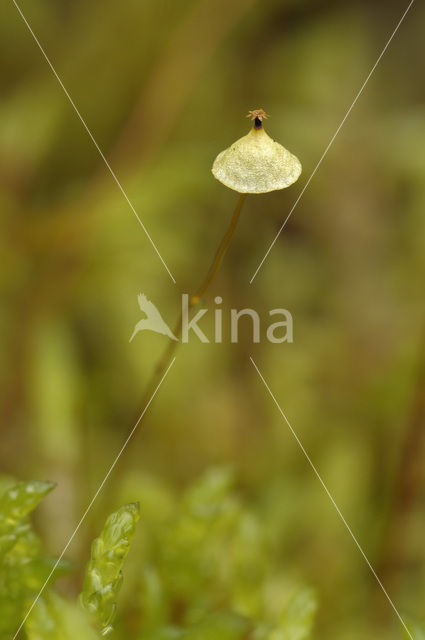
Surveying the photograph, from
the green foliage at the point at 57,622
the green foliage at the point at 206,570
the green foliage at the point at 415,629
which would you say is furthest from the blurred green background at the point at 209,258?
the green foliage at the point at 57,622

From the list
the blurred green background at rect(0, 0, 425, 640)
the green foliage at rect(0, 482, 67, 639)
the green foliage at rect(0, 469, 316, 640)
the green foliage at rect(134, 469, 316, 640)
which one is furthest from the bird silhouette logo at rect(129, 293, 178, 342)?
the green foliage at rect(0, 482, 67, 639)

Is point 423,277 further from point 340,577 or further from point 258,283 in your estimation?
point 340,577

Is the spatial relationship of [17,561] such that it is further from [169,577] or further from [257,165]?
[257,165]

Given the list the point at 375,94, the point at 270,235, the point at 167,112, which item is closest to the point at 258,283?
the point at 270,235

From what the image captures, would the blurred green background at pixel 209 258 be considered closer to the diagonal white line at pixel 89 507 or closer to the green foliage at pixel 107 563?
the diagonal white line at pixel 89 507

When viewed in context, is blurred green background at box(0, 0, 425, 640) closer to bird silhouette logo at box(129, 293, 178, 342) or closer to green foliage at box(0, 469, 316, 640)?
bird silhouette logo at box(129, 293, 178, 342)

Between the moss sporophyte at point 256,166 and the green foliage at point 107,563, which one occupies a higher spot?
the moss sporophyte at point 256,166

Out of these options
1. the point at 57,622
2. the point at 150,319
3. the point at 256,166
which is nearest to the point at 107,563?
the point at 57,622
